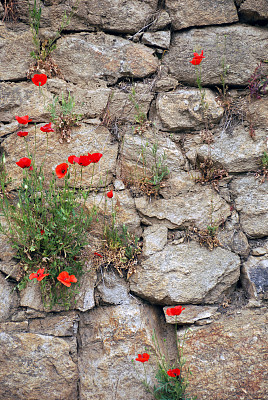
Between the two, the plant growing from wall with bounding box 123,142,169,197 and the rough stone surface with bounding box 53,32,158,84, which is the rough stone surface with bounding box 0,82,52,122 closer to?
the rough stone surface with bounding box 53,32,158,84

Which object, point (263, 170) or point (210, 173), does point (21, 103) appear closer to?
point (210, 173)

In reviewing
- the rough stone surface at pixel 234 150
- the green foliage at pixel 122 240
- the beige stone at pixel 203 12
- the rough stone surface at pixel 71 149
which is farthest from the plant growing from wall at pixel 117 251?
the beige stone at pixel 203 12

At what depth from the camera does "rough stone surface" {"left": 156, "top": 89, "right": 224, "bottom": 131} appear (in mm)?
2965

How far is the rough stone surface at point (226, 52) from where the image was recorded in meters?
3.03

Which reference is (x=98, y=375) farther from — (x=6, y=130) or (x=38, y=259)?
(x=6, y=130)

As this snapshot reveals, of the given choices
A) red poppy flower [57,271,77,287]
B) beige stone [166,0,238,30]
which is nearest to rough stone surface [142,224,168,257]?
red poppy flower [57,271,77,287]

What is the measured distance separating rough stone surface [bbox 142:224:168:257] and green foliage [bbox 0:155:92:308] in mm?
488

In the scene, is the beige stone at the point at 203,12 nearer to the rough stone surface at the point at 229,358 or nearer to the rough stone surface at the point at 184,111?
the rough stone surface at the point at 184,111

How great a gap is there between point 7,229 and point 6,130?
83cm

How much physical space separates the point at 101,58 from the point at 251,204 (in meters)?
1.79

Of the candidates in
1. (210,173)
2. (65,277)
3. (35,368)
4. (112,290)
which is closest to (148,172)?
(210,173)

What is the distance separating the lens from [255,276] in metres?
2.72

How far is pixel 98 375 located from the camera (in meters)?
2.51

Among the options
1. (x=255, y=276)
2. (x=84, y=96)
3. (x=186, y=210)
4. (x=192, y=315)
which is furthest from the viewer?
(x=84, y=96)
